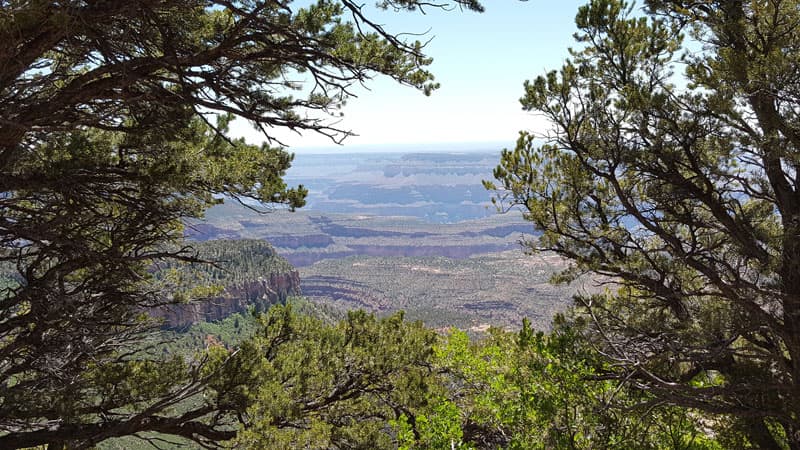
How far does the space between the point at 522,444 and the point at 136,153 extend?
4.99 meters

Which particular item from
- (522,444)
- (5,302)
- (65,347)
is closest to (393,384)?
(522,444)

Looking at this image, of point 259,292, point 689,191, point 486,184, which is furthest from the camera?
point 259,292

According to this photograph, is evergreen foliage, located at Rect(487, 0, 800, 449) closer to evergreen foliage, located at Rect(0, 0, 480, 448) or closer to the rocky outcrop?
evergreen foliage, located at Rect(0, 0, 480, 448)

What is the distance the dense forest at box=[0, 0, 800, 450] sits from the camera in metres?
4.17

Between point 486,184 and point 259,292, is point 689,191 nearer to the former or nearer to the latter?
point 486,184

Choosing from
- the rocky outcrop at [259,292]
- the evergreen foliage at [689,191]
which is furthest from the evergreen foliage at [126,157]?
the rocky outcrop at [259,292]

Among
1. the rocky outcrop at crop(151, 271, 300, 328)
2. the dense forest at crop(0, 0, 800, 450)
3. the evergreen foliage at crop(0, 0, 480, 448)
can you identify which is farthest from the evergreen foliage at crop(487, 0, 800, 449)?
the rocky outcrop at crop(151, 271, 300, 328)

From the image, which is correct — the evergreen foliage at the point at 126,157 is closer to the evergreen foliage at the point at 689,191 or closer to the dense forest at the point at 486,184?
the dense forest at the point at 486,184

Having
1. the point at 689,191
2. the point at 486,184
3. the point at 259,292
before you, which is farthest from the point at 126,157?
the point at 259,292

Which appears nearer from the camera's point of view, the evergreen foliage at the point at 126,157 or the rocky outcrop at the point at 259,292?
the evergreen foliage at the point at 126,157

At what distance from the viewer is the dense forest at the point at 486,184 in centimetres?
417

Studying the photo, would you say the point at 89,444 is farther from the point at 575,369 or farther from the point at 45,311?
the point at 575,369

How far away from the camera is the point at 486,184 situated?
5.98 metres

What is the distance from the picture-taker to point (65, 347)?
523 cm
